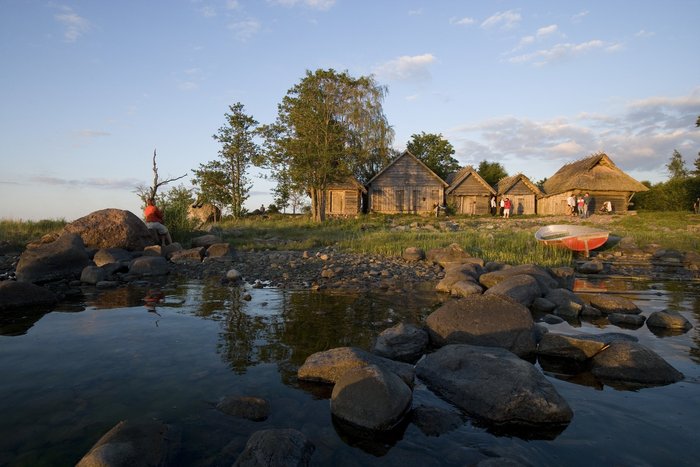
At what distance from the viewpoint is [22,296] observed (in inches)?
278

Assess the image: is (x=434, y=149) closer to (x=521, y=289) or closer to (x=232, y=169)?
(x=232, y=169)

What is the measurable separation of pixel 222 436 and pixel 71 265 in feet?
28.8

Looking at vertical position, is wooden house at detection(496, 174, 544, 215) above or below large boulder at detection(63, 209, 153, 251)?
above

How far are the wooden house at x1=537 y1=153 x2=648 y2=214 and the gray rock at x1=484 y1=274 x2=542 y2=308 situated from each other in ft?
91.5

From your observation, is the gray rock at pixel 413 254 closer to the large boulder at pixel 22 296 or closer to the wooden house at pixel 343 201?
the large boulder at pixel 22 296

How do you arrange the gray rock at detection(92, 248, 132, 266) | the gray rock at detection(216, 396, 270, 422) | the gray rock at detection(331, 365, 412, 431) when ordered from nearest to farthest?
the gray rock at detection(331, 365, 412, 431)
the gray rock at detection(216, 396, 270, 422)
the gray rock at detection(92, 248, 132, 266)

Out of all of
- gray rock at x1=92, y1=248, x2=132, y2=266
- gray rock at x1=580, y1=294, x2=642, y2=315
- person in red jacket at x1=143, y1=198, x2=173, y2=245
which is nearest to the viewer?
gray rock at x1=580, y1=294, x2=642, y2=315

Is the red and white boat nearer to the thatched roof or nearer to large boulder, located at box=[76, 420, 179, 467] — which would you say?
large boulder, located at box=[76, 420, 179, 467]

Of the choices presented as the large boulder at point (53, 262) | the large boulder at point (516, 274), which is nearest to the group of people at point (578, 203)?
the large boulder at point (516, 274)

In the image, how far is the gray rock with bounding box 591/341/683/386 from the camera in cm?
448

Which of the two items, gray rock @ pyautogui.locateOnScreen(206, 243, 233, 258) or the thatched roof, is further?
the thatched roof

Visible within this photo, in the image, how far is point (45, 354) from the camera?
4922 mm

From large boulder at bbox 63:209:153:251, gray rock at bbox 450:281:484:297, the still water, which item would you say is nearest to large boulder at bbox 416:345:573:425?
the still water

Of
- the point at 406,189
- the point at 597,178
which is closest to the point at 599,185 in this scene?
the point at 597,178
